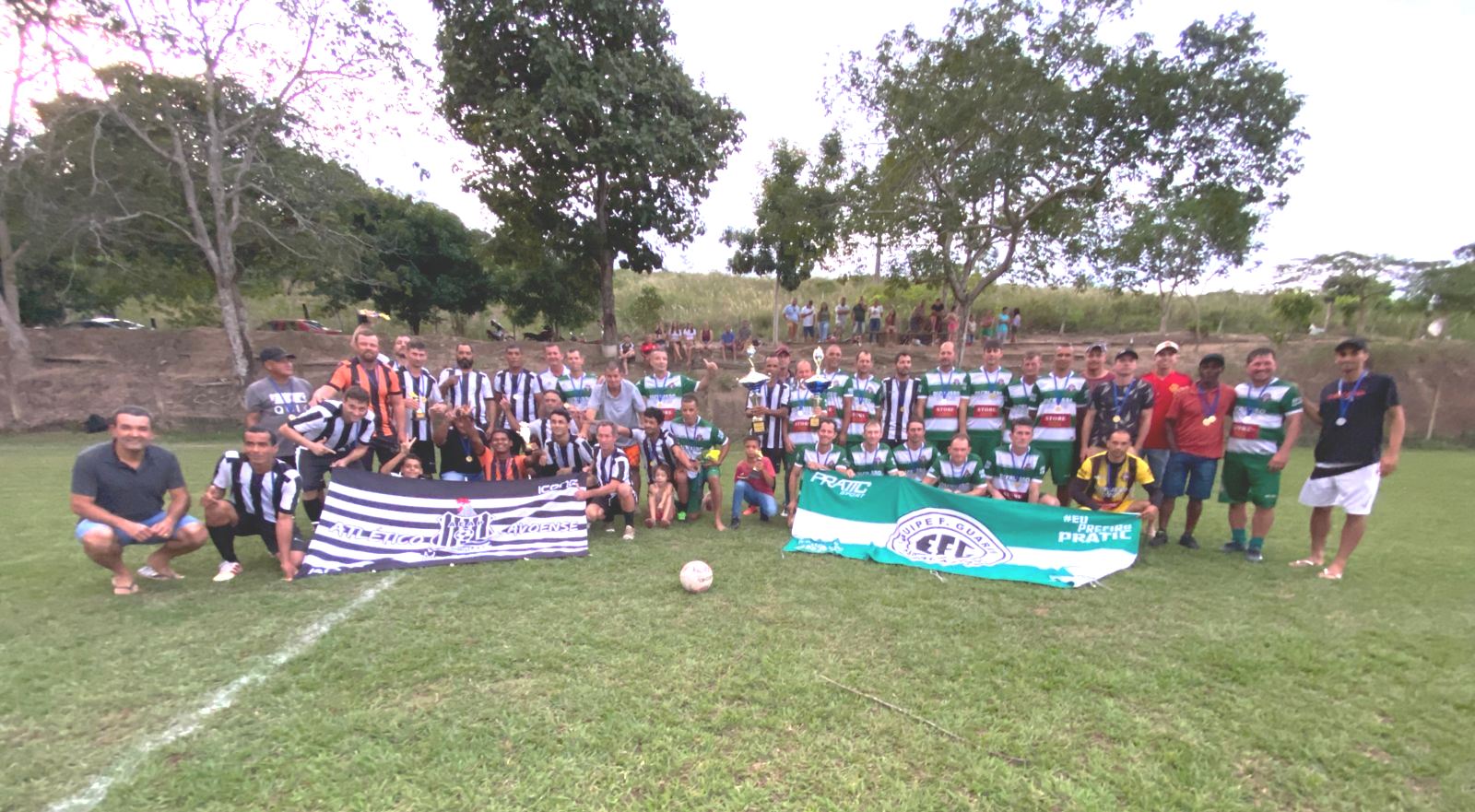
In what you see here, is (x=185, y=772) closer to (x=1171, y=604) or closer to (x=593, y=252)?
(x=1171, y=604)

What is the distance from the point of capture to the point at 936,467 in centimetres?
622

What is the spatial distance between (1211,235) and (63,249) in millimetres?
28853

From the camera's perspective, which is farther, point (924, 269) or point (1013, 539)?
point (924, 269)

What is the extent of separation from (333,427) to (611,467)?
7.87ft

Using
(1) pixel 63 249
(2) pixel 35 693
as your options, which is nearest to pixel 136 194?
(1) pixel 63 249

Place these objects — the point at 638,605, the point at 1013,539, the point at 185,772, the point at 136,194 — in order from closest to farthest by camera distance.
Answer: the point at 185,772, the point at 638,605, the point at 1013,539, the point at 136,194

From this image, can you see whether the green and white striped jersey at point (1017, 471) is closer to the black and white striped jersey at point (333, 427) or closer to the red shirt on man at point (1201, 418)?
the red shirt on man at point (1201, 418)

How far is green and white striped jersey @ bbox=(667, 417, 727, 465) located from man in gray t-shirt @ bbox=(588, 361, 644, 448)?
1.26ft

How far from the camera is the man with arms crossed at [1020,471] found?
6.00 meters

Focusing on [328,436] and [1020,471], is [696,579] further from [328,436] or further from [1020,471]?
[328,436]

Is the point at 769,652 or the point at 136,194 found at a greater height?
the point at 136,194

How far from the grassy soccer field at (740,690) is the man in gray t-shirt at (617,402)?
205 centimetres

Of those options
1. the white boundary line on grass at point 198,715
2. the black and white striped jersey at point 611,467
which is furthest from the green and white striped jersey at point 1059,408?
the white boundary line on grass at point 198,715

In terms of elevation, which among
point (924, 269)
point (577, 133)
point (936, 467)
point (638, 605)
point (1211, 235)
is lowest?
point (638, 605)
